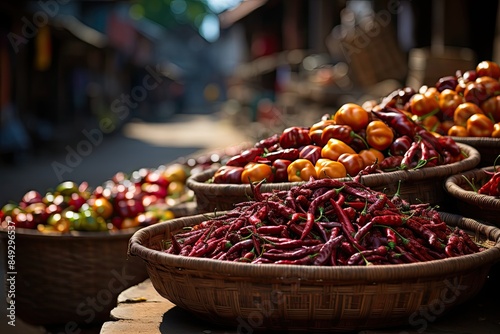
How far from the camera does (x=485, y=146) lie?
12.3ft

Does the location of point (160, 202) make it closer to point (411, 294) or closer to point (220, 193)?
point (220, 193)

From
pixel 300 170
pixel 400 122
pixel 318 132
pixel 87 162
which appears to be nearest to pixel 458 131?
pixel 400 122

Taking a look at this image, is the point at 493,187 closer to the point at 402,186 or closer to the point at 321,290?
the point at 402,186

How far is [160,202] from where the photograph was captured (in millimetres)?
5297

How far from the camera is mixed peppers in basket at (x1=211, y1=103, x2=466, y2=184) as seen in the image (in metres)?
3.37

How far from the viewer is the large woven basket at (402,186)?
3125mm

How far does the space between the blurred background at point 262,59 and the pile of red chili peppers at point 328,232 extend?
443 centimetres

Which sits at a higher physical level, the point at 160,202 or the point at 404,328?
the point at 404,328

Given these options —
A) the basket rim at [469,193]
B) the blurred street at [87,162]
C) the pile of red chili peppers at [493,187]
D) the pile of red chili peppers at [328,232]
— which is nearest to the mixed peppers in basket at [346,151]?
the basket rim at [469,193]

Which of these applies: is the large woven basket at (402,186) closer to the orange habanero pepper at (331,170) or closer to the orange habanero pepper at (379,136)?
the orange habanero pepper at (331,170)

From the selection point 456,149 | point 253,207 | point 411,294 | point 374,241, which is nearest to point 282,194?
point 253,207

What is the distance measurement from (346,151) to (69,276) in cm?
193

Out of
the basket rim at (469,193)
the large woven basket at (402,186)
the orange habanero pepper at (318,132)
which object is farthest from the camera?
the orange habanero pepper at (318,132)

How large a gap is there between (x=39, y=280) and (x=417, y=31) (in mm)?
8645
